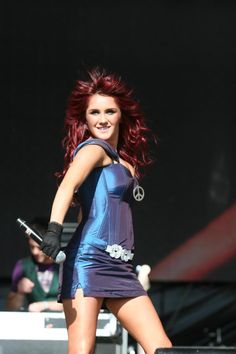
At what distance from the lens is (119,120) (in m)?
3.89

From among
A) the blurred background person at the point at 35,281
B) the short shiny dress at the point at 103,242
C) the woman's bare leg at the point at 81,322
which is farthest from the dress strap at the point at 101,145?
the blurred background person at the point at 35,281

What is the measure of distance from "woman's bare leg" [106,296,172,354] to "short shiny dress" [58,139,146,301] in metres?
0.04

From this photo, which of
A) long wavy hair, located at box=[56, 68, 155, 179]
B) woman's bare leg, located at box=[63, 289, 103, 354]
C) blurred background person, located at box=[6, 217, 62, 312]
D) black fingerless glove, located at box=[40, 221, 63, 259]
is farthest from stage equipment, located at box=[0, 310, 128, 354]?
blurred background person, located at box=[6, 217, 62, 312]

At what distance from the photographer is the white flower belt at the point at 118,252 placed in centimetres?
360

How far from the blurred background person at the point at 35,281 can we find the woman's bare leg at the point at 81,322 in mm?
2830

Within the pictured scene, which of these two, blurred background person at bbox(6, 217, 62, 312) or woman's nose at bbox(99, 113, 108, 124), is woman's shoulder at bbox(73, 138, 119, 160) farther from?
blurred background person at bbox(6, 217, 62, 312)

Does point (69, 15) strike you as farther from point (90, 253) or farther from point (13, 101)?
point (90, 253)

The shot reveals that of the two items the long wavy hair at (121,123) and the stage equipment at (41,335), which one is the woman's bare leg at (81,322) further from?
the stage equipment at (41,335)

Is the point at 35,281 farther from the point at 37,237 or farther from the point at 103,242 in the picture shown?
the point at 37,237

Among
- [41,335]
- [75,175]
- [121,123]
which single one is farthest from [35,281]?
[75,175]

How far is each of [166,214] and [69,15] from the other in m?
1.79

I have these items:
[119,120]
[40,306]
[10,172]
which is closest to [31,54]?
[10,172]

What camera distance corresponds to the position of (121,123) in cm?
397

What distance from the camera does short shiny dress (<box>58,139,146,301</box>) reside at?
11.7 feet
